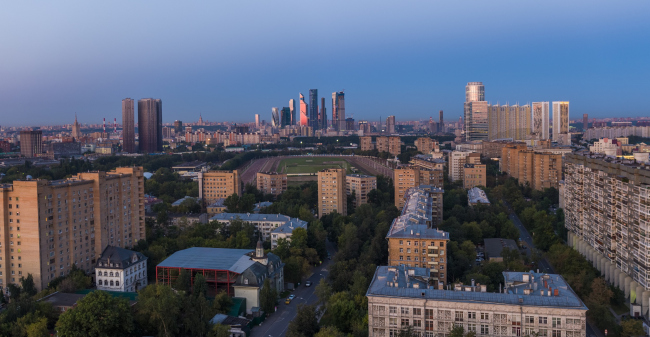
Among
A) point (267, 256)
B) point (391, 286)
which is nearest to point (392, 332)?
point (391, 286)

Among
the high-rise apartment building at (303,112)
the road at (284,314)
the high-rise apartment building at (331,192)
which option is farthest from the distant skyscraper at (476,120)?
the high-rise apartment building at (303,112)

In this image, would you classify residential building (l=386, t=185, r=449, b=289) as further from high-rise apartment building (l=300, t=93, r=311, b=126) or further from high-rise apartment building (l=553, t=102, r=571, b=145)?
high-rise apartment building (l=300, t=93, r=311, b=126)

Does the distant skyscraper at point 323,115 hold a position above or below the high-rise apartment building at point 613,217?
above

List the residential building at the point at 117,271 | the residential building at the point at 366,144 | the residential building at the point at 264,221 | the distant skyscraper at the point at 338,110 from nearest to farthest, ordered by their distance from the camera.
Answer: the residential building at the point at 117,271 → the residential building at the point at 264,221 → the residential building at the point at 366,144 → the distant skyscraper at the point at 338,110

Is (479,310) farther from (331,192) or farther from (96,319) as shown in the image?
(331,192)

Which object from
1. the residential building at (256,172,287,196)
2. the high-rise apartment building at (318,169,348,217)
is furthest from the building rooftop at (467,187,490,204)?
the residential building at (256,172,287,196)

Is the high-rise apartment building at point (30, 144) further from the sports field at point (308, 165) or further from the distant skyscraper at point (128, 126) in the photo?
the sports field at point (308, 165)
